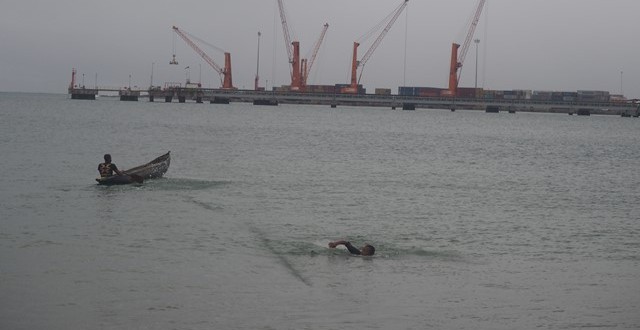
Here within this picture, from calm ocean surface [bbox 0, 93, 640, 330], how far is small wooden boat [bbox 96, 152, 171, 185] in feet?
1.55

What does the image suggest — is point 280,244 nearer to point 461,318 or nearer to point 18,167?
point 461,318

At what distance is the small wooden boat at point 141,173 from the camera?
37344mm

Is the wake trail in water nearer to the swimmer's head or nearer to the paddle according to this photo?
the swimmer's head

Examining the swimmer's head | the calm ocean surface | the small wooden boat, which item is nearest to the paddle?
the small wooden boat

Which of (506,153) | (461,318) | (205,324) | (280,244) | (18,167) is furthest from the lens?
(506,153)

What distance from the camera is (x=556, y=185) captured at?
167ft

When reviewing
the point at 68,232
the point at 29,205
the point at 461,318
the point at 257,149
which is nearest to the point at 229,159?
the point at 257,149

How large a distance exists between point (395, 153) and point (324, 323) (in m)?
59.5

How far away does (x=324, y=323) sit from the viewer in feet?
55.8

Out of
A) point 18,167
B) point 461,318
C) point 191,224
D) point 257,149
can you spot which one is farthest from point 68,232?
point 257,149

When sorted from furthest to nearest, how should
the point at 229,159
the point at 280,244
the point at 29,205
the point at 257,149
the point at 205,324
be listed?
the point at 257,149 < the point at 229,159 < the point at 29,205 < the point at 280,244 < the point at 205,324

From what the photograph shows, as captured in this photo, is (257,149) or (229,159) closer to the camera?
(229,159)

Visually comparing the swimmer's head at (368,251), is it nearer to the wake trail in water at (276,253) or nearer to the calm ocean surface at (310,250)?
the calm ocean surface at (310,250)

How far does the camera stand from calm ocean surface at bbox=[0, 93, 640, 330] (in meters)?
17.9
